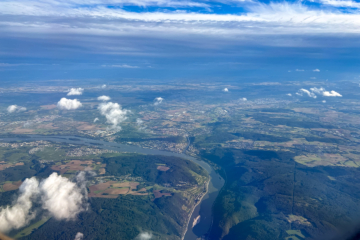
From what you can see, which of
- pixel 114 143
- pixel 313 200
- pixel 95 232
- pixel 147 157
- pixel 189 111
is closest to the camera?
pixel 95 232

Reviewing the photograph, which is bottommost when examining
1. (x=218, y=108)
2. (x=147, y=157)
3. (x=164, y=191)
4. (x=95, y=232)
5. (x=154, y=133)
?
(x=218, y=108)

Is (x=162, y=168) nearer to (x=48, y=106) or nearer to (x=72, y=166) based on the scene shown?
(x=72, y=166)

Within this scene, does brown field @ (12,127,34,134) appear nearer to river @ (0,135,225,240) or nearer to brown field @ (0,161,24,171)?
river @ (0,135,225,240)

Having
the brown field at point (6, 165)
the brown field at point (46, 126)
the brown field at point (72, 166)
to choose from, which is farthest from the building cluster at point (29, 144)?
the brown field at point (72, 166)

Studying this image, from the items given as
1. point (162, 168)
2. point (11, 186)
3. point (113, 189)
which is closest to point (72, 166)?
point (11, 186)

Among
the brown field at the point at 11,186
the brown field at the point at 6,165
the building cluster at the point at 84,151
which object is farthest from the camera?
the building cluster at the point at 84,151

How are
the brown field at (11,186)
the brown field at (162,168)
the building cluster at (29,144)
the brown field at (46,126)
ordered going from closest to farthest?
the brown field at (11,186) < the brown field at (162,168) < the building cluster at (29,144) < the brown field at (46,126)

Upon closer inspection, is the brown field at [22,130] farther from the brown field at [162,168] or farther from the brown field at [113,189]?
the brown field at [162,168]

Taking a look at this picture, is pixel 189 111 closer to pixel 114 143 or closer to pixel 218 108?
pixel 218 108

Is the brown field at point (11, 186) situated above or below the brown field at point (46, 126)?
above

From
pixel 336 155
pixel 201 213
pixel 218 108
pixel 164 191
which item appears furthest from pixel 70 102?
pixel 336 155
